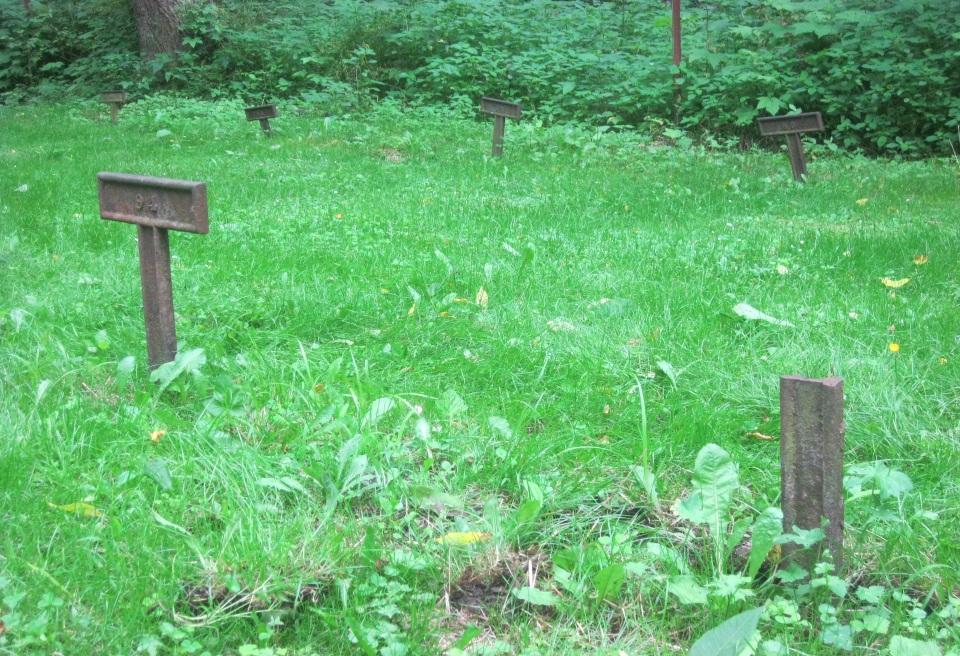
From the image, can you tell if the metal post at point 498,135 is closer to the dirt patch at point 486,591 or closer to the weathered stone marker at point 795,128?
the weathered stone marker at point 795,128

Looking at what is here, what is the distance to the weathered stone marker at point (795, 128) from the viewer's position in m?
9.34

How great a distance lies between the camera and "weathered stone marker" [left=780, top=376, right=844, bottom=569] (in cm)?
221

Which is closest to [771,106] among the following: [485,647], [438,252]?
[438,252]

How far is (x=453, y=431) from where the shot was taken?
10.6 ft

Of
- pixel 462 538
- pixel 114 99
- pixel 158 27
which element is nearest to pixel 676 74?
pixel 114 99

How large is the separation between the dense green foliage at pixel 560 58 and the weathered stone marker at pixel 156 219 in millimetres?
10711

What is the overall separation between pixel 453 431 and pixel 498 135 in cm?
802

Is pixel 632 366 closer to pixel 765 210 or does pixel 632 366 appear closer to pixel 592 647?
pixel 592 647

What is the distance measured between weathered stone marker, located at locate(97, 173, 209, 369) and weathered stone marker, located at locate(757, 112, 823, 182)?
24.3 feet

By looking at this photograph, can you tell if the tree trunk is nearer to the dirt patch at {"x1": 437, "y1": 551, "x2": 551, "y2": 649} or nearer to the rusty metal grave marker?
the rusty metal grave marker

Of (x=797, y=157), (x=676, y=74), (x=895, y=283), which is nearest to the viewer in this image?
(x=895, y=283)

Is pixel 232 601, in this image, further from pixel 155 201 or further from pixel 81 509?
pixel 155 201

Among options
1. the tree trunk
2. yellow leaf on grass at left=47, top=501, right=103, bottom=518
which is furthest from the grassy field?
the tree trunk

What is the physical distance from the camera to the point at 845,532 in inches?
105
